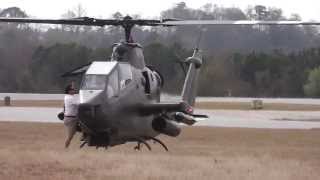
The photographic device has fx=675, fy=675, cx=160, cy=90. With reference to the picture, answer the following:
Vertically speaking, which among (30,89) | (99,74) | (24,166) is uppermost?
(99,74)

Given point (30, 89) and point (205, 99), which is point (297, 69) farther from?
point (30, 89)

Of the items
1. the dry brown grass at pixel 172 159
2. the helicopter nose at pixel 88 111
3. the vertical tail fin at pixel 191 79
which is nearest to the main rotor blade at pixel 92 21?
the helicopter nose at pixel 88 111

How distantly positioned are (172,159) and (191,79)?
2.14 meters

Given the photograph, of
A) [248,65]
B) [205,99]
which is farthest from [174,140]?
[248,65]

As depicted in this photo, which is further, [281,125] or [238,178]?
[281,125]

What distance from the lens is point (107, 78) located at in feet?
39.3

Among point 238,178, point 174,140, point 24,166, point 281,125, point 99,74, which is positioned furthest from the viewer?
point 281,125

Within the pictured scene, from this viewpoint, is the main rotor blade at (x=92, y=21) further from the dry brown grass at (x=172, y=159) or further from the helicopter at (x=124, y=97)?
the dry brown grass at (x=172, y=159)

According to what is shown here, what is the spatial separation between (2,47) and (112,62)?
251ft

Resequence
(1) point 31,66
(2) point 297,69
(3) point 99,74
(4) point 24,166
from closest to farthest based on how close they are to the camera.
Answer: (3) point 99,74, (4) point 24,166, (1) point 31,66, (2) point 297,69

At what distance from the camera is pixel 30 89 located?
80938mm

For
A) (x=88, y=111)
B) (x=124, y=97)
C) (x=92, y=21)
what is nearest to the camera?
(x=88, y=111)

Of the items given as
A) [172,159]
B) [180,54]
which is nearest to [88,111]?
[172,159]

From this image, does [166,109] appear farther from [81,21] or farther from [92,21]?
[81,21]
